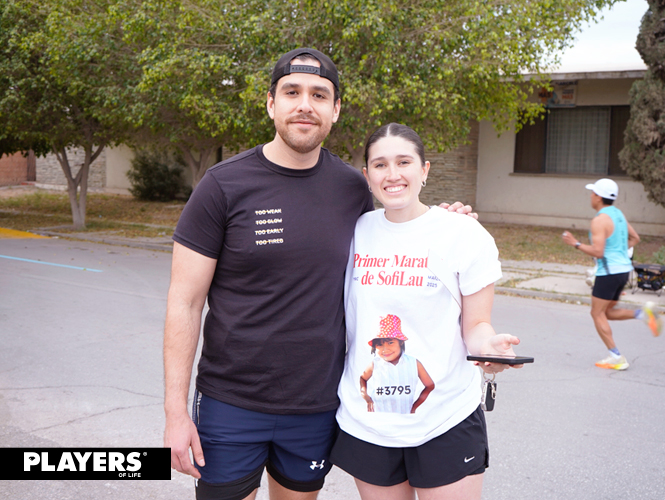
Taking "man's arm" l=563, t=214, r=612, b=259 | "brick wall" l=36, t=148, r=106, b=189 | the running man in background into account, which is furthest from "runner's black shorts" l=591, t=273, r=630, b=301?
"brick wall" l=36, t=148, r=106, b=189

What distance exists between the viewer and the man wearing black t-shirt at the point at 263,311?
237 cm

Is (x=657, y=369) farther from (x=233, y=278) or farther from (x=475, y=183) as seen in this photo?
(x=475, y=183)

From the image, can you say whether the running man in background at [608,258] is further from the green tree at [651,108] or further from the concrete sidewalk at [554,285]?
the green tree at [651,108]

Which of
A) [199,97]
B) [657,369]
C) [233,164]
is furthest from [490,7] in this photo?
[233,164]

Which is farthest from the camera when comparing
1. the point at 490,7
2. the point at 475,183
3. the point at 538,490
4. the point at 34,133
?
the point at 475,183

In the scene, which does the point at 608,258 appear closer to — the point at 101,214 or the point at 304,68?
the point at 304,68

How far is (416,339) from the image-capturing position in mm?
2363

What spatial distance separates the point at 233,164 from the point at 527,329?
6.78 meters

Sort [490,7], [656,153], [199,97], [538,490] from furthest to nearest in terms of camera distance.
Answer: [656,153] < [199,97] < [490,7] < [538,490]

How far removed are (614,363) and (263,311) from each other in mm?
5451

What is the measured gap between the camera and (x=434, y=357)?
2.36 m

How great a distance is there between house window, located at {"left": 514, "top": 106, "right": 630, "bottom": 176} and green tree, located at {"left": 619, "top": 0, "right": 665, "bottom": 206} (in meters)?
3.23

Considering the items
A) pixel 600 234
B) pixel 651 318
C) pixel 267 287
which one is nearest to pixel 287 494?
pixel 267 287

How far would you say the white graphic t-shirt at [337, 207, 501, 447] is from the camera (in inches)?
92.6
